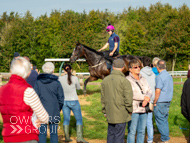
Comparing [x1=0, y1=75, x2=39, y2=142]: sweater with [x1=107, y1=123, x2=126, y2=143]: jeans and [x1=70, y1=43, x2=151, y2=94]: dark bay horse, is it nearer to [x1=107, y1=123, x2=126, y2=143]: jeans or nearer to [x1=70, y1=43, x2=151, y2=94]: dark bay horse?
[x1=107, y1=123, x2=126, y2=143]: jeans

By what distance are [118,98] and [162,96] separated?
6.39ft

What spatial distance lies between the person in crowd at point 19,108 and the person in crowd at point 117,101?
189cm

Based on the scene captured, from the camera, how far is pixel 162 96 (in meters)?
6.67

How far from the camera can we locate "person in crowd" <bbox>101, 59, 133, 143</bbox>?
5148 millimetres

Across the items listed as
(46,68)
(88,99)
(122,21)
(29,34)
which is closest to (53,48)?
(29,34)

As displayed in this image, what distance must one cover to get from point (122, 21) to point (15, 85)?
136ft

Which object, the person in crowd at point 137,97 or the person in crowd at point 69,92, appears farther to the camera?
the person in crowd at point 69,92

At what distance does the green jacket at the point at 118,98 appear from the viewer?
16.9 ft

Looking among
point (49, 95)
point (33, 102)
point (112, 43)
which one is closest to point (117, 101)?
point (49, 95)

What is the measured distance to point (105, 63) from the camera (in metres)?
12.4

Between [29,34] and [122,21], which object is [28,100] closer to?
[29,34]

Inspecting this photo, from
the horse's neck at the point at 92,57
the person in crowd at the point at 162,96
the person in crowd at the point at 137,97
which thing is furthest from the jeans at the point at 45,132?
the horse's neck at the point at 92,57

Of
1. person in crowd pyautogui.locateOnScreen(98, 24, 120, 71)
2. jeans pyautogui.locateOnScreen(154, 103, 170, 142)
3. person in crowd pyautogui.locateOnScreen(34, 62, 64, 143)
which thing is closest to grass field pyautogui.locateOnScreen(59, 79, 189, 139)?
jeans pyautogui.locateOnScreen(154, 103, 170, 142)

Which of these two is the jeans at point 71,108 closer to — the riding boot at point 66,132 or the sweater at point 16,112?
the riding boot at point 66,132
